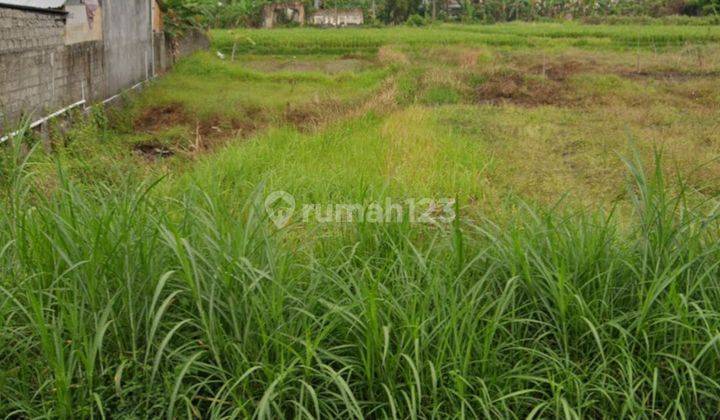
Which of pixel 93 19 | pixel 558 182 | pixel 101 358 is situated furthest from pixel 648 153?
pixel 93 19

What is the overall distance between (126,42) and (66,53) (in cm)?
332

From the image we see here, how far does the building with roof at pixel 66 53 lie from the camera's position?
20.6ft

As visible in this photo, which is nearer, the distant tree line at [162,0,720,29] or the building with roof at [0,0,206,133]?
the building with roof at [0,0,206,133]

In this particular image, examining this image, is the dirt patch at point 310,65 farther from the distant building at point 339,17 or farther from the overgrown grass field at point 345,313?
the distant building at point 339,17

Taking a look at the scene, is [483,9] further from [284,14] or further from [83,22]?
[83,22]

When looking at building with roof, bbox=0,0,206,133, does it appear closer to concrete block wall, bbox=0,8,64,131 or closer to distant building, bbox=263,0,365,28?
concrete block wall, bbox=0,8,64,131

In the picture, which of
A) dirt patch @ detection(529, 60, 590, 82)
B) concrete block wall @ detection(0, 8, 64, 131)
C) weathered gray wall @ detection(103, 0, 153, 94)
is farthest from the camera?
dirt patch @ detection(529, 60, 590, 82)

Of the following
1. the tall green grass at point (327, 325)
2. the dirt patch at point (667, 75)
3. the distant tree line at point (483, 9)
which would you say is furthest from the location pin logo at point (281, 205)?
the distant tree line at point (483, 9)

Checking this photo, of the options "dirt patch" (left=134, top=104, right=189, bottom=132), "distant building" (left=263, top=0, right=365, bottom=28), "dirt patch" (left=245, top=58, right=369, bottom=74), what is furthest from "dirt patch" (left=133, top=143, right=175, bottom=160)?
"distant building" (left=263, top=0, right=365, bottom=28)

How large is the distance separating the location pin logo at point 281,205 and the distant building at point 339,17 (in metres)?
36.4

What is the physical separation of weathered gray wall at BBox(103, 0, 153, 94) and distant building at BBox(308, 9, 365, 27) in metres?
27.7

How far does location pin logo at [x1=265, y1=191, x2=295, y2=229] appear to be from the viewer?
3.81 meters

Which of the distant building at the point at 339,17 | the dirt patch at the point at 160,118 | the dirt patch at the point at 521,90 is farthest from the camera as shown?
the distant building at the point at 339,17

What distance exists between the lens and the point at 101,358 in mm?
2426
